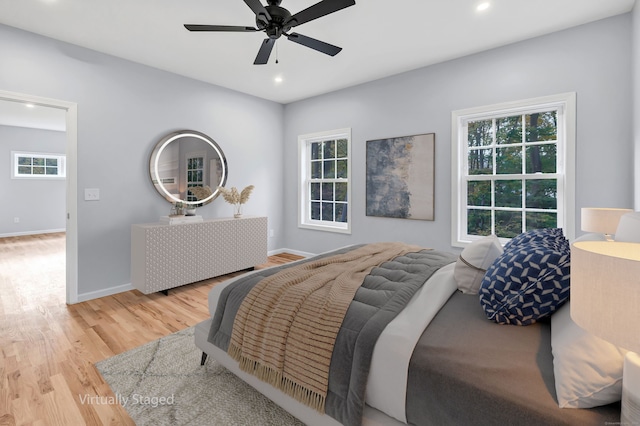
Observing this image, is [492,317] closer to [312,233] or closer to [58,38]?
[312,233]

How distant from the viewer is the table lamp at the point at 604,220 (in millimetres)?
2074

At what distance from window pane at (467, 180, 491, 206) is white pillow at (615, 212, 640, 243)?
2.61 metres

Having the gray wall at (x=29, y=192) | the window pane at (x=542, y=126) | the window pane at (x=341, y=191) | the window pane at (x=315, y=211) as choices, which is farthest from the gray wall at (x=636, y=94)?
the gray wall at (x=29, y=192)

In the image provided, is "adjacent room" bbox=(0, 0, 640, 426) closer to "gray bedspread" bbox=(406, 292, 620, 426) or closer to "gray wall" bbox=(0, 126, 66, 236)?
"gray bedspread" bbox=(406, 292, 620, 426)

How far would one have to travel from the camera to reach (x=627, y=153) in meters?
2.68

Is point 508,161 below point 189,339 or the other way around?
the other way around

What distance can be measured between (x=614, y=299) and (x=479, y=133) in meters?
3.33

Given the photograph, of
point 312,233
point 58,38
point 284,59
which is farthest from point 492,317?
point 58,38

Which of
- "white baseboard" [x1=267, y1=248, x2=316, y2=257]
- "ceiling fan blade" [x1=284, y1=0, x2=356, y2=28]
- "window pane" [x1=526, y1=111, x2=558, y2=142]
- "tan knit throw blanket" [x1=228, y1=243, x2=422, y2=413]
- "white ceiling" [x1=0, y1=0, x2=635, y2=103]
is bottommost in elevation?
"white baseboard" [x1=267, y1=248, x2=316, y2=257]

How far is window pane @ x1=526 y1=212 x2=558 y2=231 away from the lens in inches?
124

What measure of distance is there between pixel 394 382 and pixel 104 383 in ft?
6.00

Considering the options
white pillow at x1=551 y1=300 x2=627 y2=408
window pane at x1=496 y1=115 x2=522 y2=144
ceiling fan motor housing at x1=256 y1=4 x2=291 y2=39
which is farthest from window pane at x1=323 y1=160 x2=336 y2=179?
white pillow at x1=551 y1=300 x2=627 y2=408

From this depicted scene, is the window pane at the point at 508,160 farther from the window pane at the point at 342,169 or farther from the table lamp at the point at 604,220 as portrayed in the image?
the window pane at the point at 342,169

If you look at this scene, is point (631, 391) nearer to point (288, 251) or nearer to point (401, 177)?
point (401, 177)
